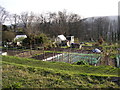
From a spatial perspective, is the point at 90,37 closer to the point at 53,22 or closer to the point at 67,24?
the point at 67,24

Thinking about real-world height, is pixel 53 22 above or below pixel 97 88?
above

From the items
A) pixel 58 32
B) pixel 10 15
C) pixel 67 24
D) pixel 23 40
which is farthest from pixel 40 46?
pixel 10 15

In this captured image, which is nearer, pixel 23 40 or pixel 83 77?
pixel 83 77

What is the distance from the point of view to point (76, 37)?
29641 mm

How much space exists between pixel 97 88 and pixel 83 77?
0.75 m

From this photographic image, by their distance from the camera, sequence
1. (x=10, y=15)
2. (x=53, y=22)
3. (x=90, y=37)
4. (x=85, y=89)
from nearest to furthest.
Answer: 1. (x=85, y=89)
2. (x=90, y=37)
3. (x=10, y=15)
4. (x=53, y=22)

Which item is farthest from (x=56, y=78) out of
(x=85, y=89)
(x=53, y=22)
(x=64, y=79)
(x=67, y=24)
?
(x=53, y=22)

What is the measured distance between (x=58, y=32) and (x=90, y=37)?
7115 mm

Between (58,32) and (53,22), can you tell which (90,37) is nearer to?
(58,32)

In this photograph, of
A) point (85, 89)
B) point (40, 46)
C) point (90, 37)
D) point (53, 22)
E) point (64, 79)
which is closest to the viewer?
point (85, 89)

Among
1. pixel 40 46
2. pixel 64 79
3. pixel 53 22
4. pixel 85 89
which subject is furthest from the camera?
pixel 53 22

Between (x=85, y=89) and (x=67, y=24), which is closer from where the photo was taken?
(x=85, y=89)

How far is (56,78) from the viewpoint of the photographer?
4.02 metres

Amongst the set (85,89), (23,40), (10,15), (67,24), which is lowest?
(85,89)
